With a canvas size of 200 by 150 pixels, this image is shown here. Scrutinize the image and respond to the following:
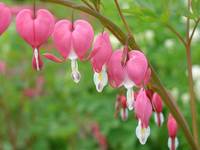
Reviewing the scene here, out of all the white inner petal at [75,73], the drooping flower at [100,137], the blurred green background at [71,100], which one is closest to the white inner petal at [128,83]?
the white inner petal at [75,73]

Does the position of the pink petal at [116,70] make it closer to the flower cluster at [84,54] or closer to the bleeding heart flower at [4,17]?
the flower cluster at [84,54]

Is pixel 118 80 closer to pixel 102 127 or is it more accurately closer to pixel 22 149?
pixel 102 127

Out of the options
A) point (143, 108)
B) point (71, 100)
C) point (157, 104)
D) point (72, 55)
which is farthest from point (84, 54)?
point (71, 100)

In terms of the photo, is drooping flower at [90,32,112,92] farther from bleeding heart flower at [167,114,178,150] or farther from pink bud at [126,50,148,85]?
bleeding heart flower at [167,114,178,150]

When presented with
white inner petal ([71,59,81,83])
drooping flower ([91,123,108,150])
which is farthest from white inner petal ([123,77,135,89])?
drooping flower ([91,123,108,150])

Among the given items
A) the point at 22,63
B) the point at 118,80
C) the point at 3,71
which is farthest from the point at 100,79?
the point at 22,63

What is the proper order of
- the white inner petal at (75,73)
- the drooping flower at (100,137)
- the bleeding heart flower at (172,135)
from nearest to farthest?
the white inner petal at (75,73), the bleeding heart flower at (172,135), the drooping flower at (100,137)
